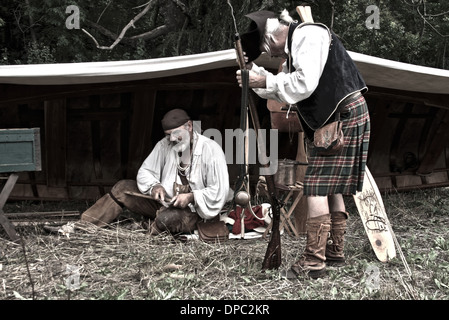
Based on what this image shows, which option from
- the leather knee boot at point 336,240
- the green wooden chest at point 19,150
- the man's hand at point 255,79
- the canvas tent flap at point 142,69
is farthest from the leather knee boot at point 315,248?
the green wooden chest at point 19,150

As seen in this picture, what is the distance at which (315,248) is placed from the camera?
313cm

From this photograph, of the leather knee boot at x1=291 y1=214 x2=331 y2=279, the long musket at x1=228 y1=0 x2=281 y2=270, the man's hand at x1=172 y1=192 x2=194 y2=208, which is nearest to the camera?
the leather knee boot at x1=291 y1=214 x2=331 y2=279

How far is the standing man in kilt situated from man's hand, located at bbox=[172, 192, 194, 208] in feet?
3.90

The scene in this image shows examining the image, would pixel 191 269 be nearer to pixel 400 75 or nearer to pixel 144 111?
pixel 144 111

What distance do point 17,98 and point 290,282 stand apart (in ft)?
8.69

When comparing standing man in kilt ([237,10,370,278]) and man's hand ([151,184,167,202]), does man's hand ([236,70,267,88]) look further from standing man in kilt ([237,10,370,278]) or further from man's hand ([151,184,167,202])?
man's hand ([151,184,167,202])

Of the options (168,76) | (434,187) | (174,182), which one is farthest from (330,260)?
(434,187)

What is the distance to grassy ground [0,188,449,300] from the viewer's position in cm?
297

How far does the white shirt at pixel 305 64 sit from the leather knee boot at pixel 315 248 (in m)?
0.71

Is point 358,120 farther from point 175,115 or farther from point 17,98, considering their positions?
point 17,98

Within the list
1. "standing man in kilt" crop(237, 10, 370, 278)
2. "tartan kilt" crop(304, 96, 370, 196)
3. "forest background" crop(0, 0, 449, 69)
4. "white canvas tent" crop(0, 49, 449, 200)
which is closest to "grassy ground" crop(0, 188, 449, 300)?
"standing man in kilt" crop(237, 10, 370, 278)

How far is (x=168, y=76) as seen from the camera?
4.54m

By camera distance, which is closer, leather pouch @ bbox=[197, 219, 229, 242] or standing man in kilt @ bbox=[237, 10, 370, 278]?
standing man in kilt @ bbox=[237, 10, 370, 278]

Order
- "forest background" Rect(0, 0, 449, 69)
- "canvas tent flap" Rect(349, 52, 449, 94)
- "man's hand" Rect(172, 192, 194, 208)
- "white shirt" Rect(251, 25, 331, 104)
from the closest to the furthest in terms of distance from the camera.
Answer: "white shirt" Rect(251, 25, 331, 104)
"man's hand" Rect(172, 192, 194, 208)
"canvas tent flap" Rect(349, 52, 449, 94)
"forest background" Rect(0, 0, 449, 69)
